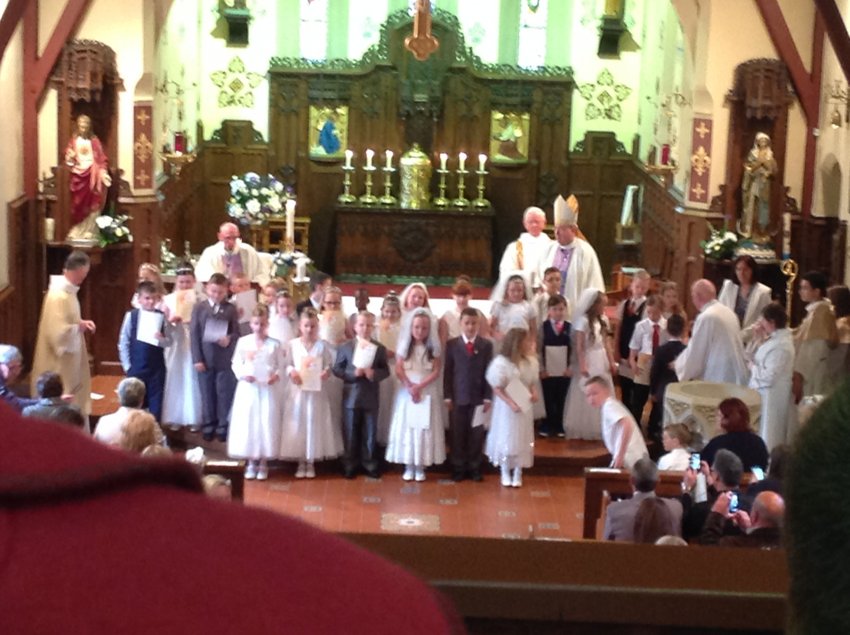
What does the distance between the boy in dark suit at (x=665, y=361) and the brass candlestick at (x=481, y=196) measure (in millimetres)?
8055

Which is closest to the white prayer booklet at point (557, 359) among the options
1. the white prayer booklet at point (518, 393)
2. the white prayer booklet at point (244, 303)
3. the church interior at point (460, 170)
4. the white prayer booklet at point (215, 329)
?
the church interior at point (460, 170)

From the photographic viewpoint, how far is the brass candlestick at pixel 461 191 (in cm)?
1977

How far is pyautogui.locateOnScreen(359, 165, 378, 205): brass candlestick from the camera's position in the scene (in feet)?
64.5

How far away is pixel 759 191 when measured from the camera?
1502 centimetres

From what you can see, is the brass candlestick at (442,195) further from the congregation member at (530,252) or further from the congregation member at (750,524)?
the congregation member at (750,524)

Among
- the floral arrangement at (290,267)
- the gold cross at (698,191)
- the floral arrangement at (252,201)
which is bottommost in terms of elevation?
the floral arrangement at (290,267)

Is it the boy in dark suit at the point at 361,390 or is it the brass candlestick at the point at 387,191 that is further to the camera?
the brass candlestick at the point at 387,191

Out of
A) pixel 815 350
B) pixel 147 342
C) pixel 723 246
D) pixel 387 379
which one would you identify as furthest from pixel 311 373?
pixel 723 246

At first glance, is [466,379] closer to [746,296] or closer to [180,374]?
[180,374]

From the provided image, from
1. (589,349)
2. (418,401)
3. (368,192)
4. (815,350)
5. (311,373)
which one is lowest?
(418,401)

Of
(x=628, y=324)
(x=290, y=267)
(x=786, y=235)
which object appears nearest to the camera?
(x=628, y=324)

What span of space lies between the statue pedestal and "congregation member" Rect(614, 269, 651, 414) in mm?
1791

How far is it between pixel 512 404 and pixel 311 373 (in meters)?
1.48

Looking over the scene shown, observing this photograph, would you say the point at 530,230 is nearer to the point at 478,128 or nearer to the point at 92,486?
the point at 478,128
